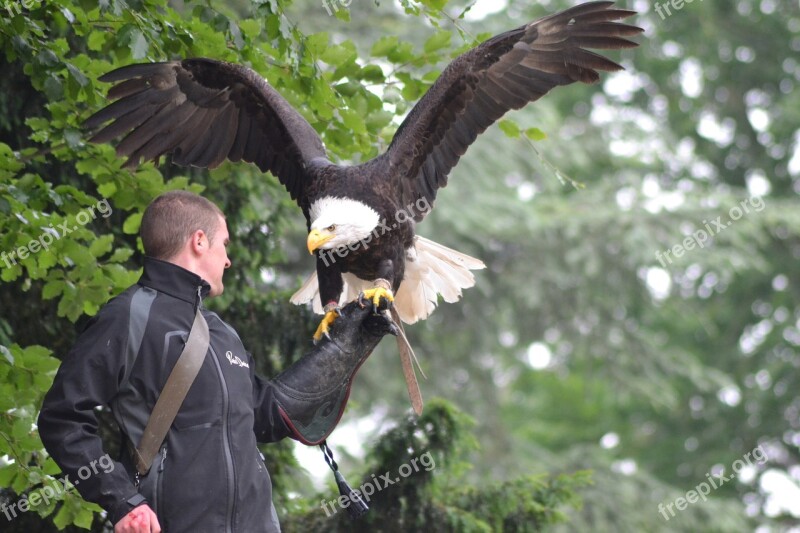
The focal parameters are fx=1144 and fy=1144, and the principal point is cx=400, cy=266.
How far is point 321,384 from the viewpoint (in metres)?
3.42

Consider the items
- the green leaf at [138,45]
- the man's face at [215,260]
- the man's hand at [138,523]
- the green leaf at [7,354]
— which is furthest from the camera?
the green leaf at [138,45]

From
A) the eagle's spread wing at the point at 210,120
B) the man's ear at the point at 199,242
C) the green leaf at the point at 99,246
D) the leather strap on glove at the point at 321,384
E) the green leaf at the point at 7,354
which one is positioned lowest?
the leather strap on glove at the point at 321,384

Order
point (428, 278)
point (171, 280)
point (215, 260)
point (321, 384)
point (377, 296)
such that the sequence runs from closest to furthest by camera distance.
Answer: point (171, 280)
point (215, 260)
point (321, 384)
point (377, 296)
point (428, 278)

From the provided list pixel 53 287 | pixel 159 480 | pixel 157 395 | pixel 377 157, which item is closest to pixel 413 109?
pixel 377 157

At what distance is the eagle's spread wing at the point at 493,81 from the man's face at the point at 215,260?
1.84 meters

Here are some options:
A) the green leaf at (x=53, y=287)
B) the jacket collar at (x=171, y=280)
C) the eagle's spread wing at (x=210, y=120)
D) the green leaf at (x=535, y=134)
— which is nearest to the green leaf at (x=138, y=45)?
the eagle's spread wing at (x=210, y=120)

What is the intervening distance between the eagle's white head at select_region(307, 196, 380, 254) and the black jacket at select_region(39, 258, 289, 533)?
5.12 feet

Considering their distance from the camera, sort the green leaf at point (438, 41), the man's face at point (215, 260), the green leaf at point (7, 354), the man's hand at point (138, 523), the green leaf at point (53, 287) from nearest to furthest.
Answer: the man's hand at point (138, 523) → the man's face at point (215, 260) → the green leaf at point (7, 354) → the green leaf at point (53, 287) → the green leaf at point (438, 41)

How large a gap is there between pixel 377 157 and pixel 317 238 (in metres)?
0.64

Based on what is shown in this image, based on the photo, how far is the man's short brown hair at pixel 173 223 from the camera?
3041mm

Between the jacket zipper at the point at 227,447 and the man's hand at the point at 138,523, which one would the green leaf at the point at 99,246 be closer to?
the jacket zipper at the point at 227,447

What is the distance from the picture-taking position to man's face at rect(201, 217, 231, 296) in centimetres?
308

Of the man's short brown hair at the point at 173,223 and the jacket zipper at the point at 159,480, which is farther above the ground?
the man's short brown hair at the point at 173,223

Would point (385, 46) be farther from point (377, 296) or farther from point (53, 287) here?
point (53, 287)
